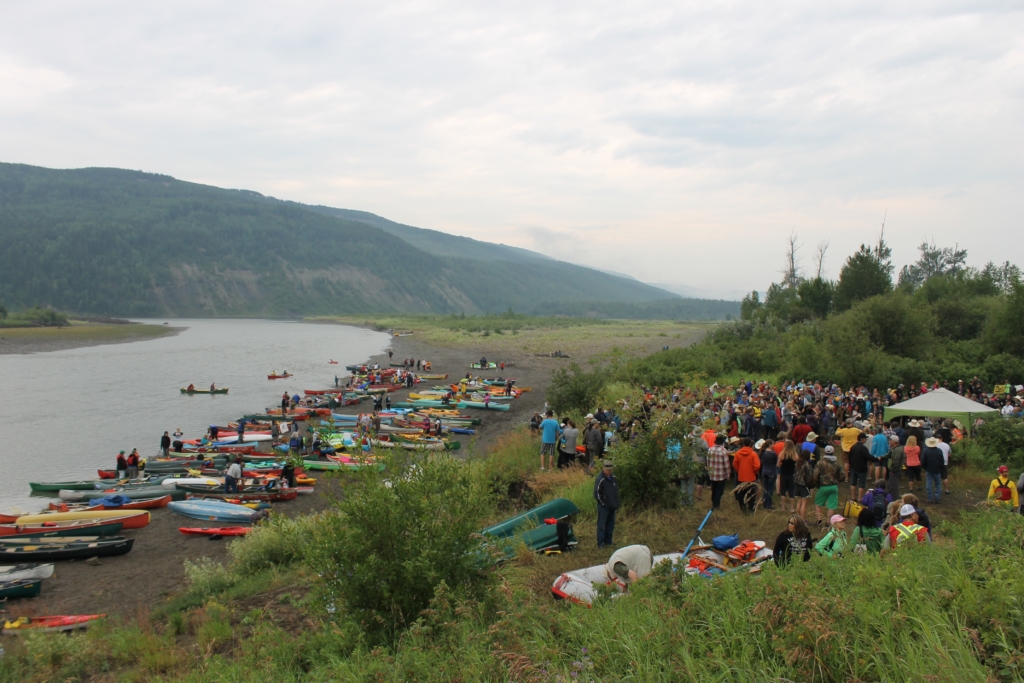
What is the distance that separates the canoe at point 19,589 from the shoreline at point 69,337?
67390 mm

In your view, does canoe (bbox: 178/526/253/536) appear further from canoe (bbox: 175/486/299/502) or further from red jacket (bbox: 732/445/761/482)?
red jacket (bbox: 732/445/761/482)

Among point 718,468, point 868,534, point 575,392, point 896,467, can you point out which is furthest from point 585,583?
point 575,392

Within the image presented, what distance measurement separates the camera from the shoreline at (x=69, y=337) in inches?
2810

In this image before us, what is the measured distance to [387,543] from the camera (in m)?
6.62

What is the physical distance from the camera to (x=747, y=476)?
11.5 meters

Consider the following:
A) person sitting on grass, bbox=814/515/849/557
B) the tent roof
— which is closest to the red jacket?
person sitting on grass, bbox=814/515/849/557

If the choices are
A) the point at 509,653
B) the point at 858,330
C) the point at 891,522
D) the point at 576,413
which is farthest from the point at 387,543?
the point at 858,330

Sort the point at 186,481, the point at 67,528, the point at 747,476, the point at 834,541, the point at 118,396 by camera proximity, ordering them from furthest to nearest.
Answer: the point at 118,396 → the point at 186,481 → the point at 67,528 → the point at 747,476 → the point at 834,541

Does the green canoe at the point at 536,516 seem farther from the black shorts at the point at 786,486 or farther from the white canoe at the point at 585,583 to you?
the black shorts at the point at 786,486

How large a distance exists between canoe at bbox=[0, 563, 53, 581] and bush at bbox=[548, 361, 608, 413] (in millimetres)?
16883

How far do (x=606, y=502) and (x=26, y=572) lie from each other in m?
12.5

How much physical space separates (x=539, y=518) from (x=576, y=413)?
13561mm

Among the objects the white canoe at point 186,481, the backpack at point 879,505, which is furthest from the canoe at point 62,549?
the backpack at point 879,505

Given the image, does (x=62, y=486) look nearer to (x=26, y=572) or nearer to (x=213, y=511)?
(x=213, y=511)
